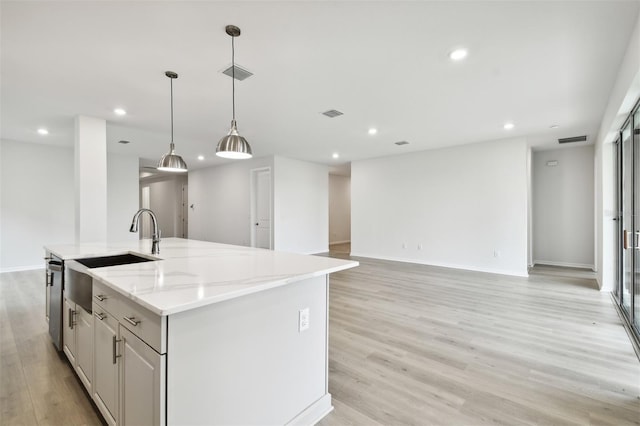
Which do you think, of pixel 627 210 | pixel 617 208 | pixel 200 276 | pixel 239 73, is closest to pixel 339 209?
pixel 617 208

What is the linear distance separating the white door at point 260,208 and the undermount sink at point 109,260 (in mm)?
5040

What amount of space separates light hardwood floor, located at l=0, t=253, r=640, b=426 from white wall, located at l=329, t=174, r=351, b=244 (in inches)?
272

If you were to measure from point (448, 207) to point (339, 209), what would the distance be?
535cm

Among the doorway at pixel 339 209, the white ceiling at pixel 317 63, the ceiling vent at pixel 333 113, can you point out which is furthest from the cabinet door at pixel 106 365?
the doorway at pixel 339 209

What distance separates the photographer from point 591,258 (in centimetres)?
628

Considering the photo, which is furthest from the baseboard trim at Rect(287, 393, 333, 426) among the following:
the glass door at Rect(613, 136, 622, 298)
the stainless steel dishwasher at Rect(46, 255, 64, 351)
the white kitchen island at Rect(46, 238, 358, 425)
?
the glass door at Rect(613, 136, 622, 298)

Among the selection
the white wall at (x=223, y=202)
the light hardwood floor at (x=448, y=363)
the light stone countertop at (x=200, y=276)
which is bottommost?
the light hardwood floor at (x=448, y=363)

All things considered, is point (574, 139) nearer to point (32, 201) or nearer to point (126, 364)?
point (126, 364)

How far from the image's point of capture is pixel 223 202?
8820 millimetres

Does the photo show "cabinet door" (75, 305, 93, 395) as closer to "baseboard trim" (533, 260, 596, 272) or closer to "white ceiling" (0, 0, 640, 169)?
"white ceiling" (0, 0, 640, 169)

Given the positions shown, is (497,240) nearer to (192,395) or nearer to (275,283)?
(275,283)

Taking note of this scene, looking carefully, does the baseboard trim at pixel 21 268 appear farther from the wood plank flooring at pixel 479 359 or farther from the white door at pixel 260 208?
the wood plank flooring at pixel 479 359

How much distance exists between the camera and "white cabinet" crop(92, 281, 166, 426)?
47.8 inches

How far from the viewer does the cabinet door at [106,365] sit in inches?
61.3
